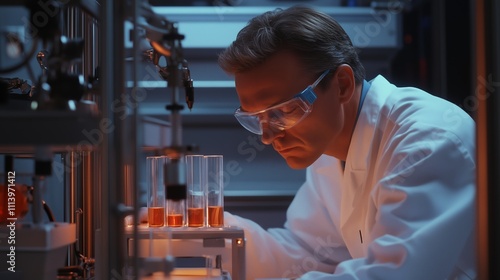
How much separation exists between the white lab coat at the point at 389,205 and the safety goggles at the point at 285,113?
249 mm

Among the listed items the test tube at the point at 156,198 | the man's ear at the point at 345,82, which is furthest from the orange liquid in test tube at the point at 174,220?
the man's ear at the point at 345,82

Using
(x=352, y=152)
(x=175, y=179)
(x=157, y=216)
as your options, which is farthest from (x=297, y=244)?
(x=175, y=179)

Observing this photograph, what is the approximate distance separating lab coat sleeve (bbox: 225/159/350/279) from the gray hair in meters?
0.52

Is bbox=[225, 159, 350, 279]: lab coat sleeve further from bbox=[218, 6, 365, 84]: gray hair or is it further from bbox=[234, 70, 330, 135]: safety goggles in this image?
bbox=[218, 6, 365, 84]: gray hair

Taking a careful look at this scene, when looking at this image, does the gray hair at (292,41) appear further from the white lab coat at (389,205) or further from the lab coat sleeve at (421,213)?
the lab coat sleeve at (421,213)

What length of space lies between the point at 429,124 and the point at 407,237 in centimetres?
35

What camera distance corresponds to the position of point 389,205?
139 centimetres

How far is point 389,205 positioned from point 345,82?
44 centimetres

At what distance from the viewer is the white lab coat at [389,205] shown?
52.8 inches

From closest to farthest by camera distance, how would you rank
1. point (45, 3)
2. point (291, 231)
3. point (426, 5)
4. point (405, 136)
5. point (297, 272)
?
point (45, 3), point (405, 136), point (297, 272), point (291, 231), point (426, 5)

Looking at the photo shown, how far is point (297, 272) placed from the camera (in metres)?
1.96

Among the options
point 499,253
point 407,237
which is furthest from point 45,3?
point 407,237

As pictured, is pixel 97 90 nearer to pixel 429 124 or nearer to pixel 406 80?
pixel 429 124

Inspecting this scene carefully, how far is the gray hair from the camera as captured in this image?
159cm
